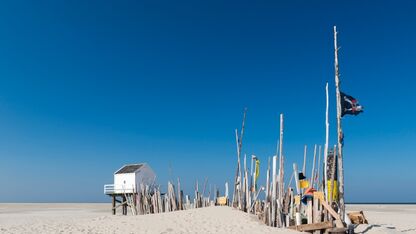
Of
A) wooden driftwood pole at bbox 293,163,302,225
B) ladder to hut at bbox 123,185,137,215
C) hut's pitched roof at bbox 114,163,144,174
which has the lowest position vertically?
ladder to hut at bbox 123,185,137,215

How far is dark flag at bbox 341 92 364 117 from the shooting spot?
43.6ft

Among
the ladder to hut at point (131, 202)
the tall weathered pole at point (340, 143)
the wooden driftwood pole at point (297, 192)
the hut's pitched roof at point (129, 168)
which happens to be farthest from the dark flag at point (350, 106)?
the hut's pitched roof at point (129, 168)

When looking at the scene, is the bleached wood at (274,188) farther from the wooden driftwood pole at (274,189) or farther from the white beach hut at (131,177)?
the white beach hut at (131,177)

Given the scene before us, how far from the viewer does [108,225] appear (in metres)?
15.0

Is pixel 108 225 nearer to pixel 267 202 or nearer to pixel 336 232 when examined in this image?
pixel 267 202

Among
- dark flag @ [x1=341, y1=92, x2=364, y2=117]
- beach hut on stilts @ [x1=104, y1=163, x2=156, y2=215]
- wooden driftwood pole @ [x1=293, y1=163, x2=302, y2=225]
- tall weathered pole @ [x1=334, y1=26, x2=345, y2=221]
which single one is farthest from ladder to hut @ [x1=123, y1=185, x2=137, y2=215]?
dark flag @ [x1=341, y1=92, x2=364, y2=117]

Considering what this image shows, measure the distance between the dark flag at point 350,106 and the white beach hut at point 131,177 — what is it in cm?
1985

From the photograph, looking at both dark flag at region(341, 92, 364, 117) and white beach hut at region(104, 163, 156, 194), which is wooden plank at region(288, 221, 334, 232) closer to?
dark flag at region(341, 92, 364, 117)

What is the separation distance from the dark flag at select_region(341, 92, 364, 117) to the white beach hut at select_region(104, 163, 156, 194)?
19850mm

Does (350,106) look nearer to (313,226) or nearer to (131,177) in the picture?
(313,226)

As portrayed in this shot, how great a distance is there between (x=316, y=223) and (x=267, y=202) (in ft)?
6.73

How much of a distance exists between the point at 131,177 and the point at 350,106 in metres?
20.9

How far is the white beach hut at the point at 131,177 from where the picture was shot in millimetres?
30656

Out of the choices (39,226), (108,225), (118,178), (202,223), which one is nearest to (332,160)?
(202,223)
